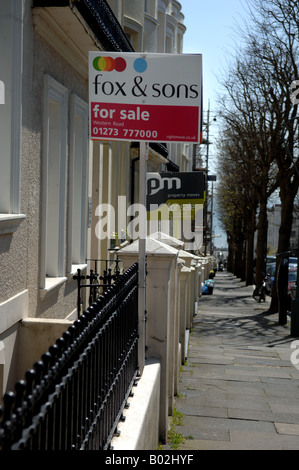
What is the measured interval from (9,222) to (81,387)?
317 cm

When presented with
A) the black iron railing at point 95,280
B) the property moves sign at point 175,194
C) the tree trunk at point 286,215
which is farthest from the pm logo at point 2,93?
the tree trunk at point 286,215

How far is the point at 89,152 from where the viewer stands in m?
11.2

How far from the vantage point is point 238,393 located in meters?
8.97

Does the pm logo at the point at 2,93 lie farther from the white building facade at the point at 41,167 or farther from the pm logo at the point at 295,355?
the pm logo at the point at 295,355

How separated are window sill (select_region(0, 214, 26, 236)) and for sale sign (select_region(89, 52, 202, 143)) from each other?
4.30 ft

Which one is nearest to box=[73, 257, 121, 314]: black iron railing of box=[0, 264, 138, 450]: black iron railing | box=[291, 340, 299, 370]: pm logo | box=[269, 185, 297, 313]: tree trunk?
box=[0, 264, 138, 450]: black iron railing

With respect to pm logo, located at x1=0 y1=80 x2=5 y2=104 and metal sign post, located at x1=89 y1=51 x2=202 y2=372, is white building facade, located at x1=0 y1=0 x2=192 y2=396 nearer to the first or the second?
pm logo, located at x1=0 y1=80 x2=5 y2=104

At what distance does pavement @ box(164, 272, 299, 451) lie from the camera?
682 centimetres

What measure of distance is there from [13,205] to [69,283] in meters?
3.07

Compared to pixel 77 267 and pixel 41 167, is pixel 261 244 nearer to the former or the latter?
pixel 77 267

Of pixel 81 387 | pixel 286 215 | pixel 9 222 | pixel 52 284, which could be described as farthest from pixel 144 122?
pixel 286 215
